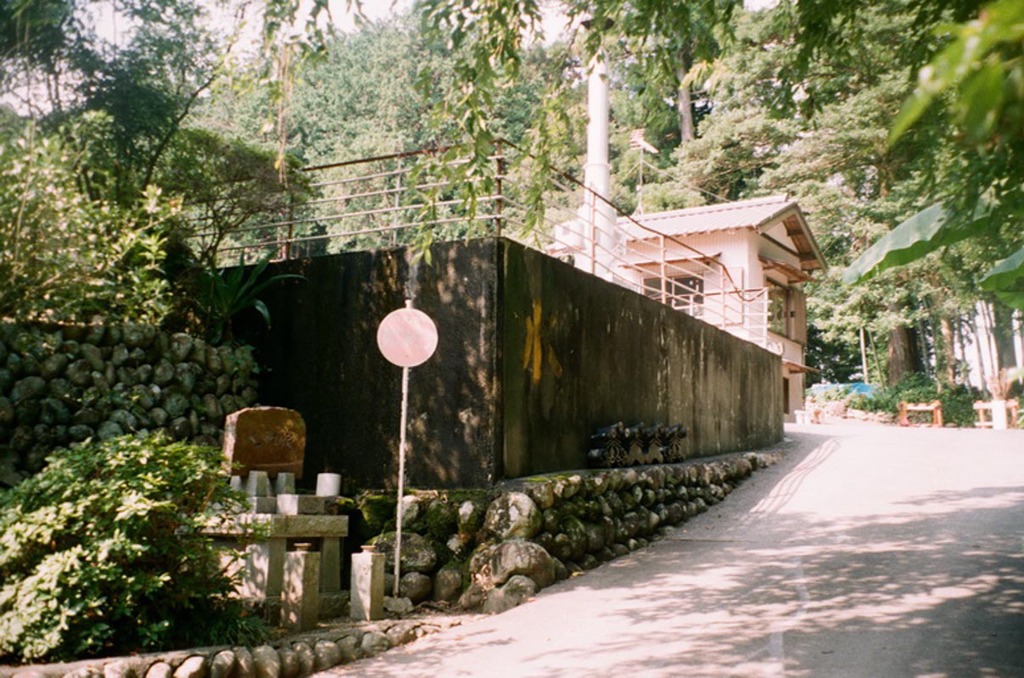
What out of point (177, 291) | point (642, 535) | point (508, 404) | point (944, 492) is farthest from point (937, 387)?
point (177, 291)

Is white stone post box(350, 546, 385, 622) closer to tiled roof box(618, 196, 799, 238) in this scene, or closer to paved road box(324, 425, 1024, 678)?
paved road box(324, 425, 1024, 678)

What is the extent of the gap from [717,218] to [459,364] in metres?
17.1

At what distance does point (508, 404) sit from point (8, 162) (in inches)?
207

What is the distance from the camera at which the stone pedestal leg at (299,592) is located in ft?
23.0

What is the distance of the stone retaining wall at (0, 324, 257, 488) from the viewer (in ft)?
25.9

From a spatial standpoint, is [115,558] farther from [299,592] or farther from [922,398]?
[922,398]

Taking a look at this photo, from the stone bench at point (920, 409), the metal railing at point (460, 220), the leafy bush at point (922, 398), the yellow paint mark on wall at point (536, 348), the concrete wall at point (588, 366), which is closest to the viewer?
the metal railing at point (460, 220)

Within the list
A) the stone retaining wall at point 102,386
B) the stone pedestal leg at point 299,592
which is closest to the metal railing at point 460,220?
the stone retaining wall at point 102,386

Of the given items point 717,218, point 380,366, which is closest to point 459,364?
point 380,366

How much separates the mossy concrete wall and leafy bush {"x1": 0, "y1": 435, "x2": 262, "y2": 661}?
284cm

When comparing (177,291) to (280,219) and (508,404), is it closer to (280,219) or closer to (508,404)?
(280,219)

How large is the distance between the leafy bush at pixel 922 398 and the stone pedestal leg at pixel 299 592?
23882mm

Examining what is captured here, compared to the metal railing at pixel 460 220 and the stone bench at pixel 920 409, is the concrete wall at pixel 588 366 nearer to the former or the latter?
the metal railing at pixel 460 220

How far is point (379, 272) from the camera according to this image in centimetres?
964
